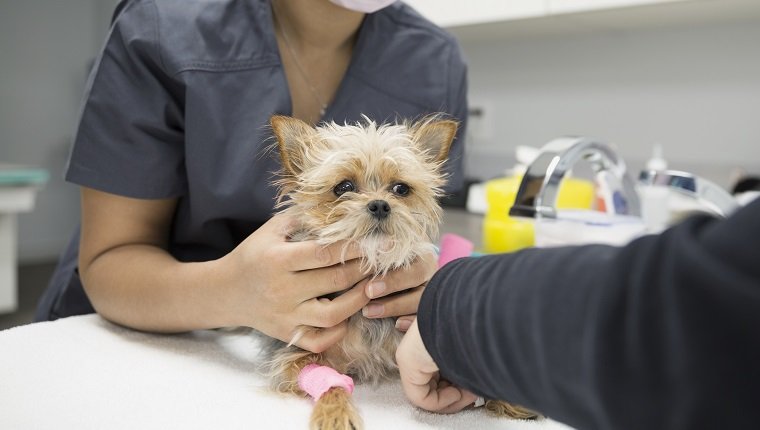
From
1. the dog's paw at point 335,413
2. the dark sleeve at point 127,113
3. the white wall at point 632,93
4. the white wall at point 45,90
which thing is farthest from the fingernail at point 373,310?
the white wall at point 45,90

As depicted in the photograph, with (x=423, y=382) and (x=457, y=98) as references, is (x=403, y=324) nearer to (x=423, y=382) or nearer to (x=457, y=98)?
(x=423, y=382)

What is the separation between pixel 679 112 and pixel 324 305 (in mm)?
1545

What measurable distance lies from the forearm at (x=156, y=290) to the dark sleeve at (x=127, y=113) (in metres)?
0.11

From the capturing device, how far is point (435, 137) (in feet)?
2.81

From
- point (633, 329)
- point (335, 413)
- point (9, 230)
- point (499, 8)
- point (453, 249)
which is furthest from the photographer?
point (9, 230)

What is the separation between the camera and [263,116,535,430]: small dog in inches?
28.5

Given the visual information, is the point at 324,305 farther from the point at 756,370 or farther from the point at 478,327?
the point at 756,370

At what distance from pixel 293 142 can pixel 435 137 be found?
0.65 ft

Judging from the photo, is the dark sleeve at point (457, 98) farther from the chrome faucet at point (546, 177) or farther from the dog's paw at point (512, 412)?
the dog's paw at point (512, 412)

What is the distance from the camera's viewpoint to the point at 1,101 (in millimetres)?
3824

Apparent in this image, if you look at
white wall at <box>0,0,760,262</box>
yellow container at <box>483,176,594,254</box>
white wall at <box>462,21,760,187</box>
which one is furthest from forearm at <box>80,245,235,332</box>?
white wall at <box>462,21,760,187</box>

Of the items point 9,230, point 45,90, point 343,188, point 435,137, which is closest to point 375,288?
point 343,188

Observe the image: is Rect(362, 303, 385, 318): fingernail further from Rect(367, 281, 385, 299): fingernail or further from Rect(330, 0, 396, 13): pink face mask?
Rect(330, 0, 396, 13): pink face mask

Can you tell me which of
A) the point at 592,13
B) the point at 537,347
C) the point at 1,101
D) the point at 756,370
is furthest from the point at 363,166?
the point at 1,101
